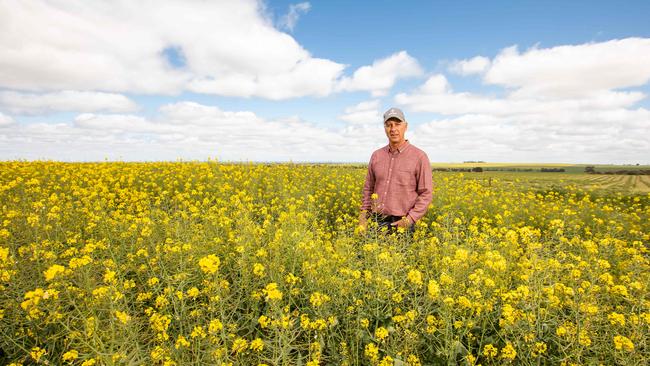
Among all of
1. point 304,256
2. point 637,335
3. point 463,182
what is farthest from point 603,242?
point 463,182

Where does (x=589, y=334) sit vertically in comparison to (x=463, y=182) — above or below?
below

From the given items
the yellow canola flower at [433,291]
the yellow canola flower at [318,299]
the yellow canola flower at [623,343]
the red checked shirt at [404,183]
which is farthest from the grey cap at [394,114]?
the yellow canola flower at [623,343]

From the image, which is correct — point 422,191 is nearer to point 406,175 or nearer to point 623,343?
point 406,175

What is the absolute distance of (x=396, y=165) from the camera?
482cm

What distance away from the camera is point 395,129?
4.72 meters

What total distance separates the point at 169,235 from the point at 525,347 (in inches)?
159

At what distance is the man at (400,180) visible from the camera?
15.3 ft

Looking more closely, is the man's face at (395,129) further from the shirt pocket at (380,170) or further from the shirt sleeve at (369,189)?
the shirt sleeve at (369,189)

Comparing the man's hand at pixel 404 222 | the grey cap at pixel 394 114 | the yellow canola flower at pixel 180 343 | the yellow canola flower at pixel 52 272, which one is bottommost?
the yellow canola flower at pixel 180 343

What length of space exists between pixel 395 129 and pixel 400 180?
77 centimetres

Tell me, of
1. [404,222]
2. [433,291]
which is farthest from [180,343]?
[404,222]

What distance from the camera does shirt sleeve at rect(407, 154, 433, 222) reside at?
15.1 ft

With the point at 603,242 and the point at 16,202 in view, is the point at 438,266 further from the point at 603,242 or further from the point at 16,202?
the point at 16,202

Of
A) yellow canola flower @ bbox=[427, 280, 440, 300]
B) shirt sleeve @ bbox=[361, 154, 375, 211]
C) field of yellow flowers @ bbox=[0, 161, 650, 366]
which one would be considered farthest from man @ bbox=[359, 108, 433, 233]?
yellow canola flower @ bbox=[427, 280, 440, 300]
